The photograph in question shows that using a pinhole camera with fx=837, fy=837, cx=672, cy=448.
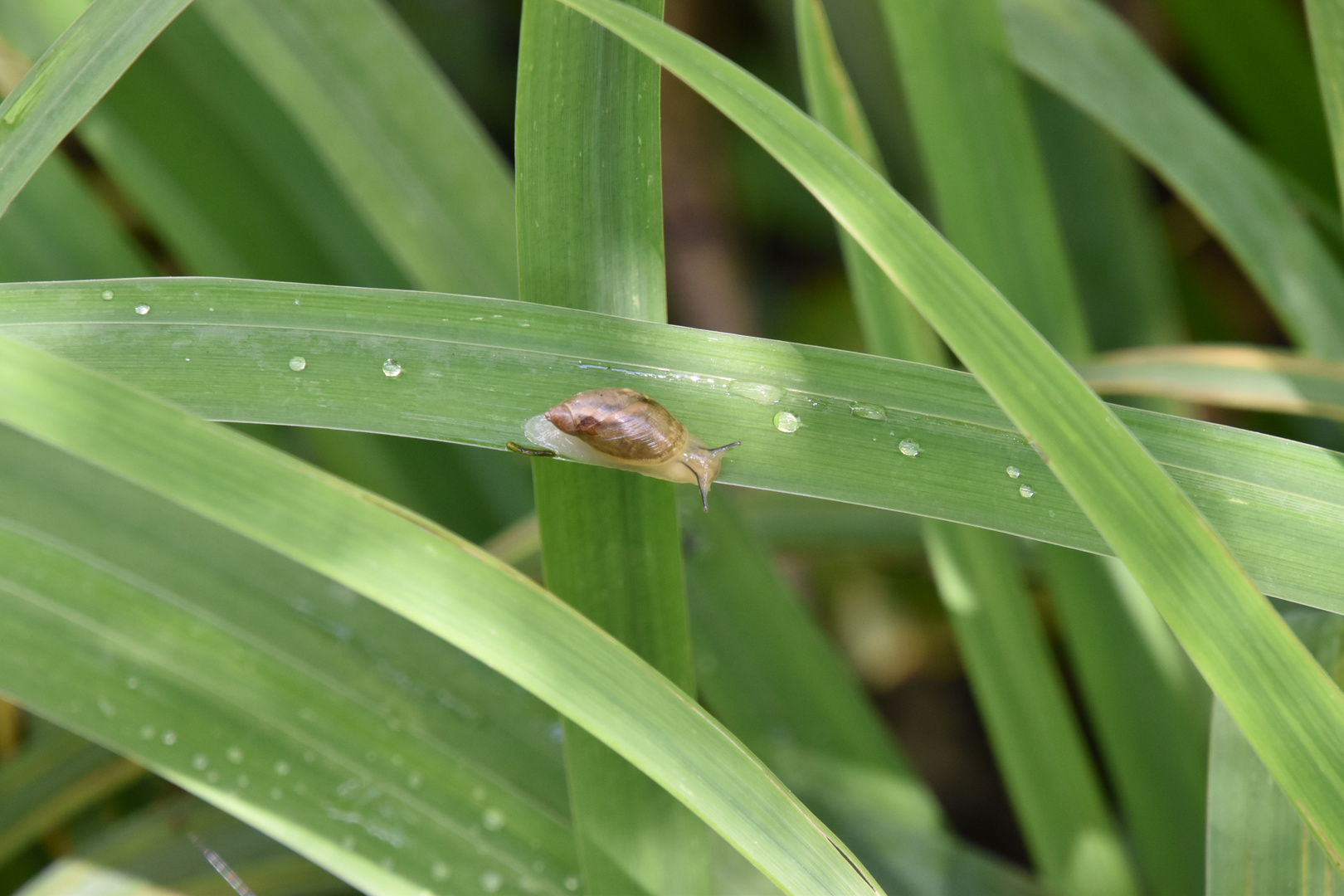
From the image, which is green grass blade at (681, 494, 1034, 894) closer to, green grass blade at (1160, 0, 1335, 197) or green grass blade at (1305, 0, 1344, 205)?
green grass blade at (1305, 0, 1344, 205)

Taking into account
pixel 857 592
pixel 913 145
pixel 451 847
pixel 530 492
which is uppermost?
pixel 913 145

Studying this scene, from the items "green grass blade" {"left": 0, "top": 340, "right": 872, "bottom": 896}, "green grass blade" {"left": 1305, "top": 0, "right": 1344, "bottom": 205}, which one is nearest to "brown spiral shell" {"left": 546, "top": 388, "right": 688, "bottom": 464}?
"green grass blade" {"left": 0, "top": 340, "right": 872, "bottom": 896}

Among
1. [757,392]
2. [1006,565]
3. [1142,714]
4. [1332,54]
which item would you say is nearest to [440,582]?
[757,392]

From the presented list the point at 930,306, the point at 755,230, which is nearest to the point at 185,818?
the point at 930,306

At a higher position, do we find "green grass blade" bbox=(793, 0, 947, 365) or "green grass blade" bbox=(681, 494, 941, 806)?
"green grass blade" bbox=(793, 0, 947, 365)

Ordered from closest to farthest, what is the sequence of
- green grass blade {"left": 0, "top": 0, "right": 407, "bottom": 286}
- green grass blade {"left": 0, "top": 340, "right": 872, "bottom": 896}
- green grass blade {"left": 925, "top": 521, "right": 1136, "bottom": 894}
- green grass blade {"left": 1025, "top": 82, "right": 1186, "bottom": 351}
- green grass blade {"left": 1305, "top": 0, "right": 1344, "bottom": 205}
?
green grass blade {"left": 0, "top": 340, "right": 872, "bottom": 896}
green grass blade {"left": 1305, "top": 0, "right": 1344, "bottom": 205}
green grass blade {"left": 925, "top": 521, "right": 1136, "bottom": 894}
green grass blade {"left": 0, "top": 0, "right": 407, "bottom": 286}
green grass blade {"left": 1025, "top": 82, "right": 1186, "bottom": 351}

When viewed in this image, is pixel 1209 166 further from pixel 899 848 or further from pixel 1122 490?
pixel 899 848

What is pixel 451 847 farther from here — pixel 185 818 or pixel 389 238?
pixel 389 238
